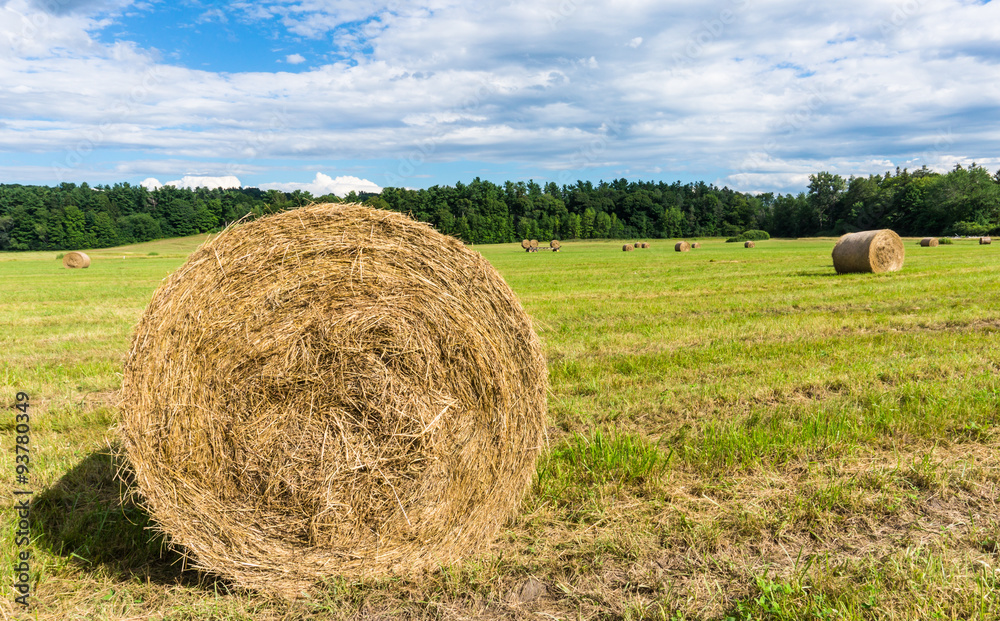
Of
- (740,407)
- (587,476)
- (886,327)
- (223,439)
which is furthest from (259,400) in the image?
(886,327)

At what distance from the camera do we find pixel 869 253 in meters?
20.1

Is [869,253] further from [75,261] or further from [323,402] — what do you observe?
[75,261]

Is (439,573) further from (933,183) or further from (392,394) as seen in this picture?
(933,183)

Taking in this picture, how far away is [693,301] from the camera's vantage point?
14.1 metres

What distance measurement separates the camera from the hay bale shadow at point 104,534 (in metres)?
3.70

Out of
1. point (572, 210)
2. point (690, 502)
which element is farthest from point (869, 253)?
point (572, 210)

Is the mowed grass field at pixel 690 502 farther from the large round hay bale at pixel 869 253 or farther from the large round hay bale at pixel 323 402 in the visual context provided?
the large round hay bale at pixel 869 253

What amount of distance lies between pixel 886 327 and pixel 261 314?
414 inches

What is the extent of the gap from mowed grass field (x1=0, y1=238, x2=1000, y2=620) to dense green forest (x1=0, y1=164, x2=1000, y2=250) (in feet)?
197

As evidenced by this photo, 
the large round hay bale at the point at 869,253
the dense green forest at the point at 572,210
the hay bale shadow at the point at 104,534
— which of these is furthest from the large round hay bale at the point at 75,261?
the large round hay bale at the point at 869,253

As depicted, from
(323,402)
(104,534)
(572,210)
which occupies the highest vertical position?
(572,210)

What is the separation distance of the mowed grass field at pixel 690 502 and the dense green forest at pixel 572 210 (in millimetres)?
60105

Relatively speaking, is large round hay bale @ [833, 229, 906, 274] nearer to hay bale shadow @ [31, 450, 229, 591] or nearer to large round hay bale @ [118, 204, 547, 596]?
large round hay bale @ [118, 204, 547, 596]

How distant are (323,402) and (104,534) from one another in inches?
75.7
